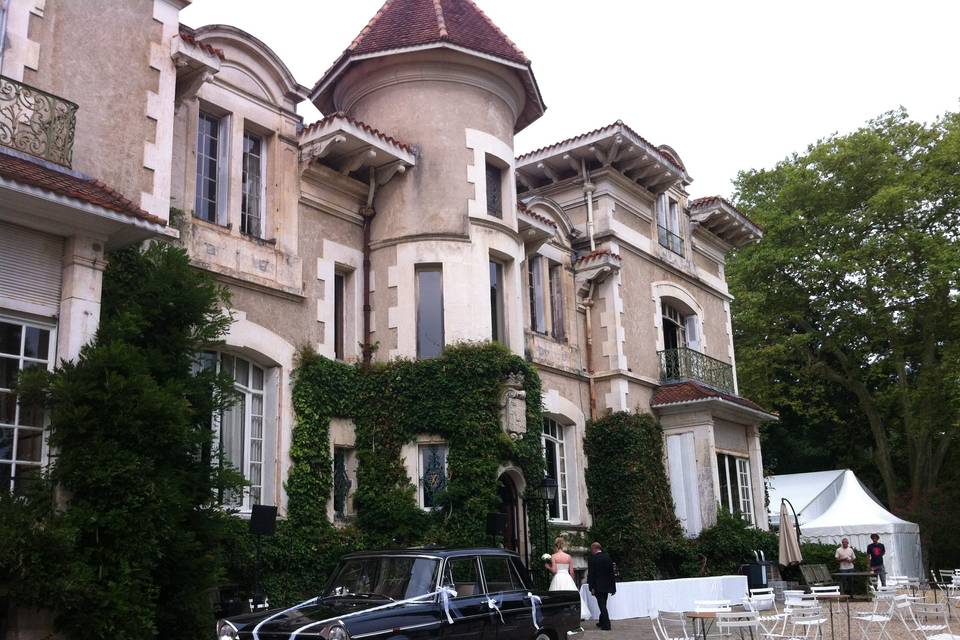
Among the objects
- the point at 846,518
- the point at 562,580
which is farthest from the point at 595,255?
the point at 846,518

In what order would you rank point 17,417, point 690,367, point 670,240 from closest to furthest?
point 17,417 → point 690,367 → point 670,240

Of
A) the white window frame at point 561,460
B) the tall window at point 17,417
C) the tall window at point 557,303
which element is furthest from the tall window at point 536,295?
the tall window at point 17,417

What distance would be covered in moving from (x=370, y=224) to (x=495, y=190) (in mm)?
2597

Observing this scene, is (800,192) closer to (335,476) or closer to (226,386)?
(335,476)

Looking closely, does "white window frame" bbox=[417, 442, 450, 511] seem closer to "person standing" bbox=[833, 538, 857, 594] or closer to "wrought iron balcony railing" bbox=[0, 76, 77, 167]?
"wrought iron balcony railing" bbox=[0, 76, 77, 167]

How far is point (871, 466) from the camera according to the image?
119 feet

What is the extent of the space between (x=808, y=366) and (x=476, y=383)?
65.9 ft

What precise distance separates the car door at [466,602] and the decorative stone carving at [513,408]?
20.1 ft

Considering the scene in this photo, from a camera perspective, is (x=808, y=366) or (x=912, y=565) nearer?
(x=912, y=565)

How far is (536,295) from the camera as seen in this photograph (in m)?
19.8

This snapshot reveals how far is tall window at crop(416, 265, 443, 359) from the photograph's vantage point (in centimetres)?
1578

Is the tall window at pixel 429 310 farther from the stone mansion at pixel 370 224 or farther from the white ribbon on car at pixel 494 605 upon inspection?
the white ribbon on car at pixel 494 605

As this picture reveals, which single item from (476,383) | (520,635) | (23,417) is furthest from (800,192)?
(23,417)

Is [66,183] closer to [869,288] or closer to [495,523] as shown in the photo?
[495,523]
